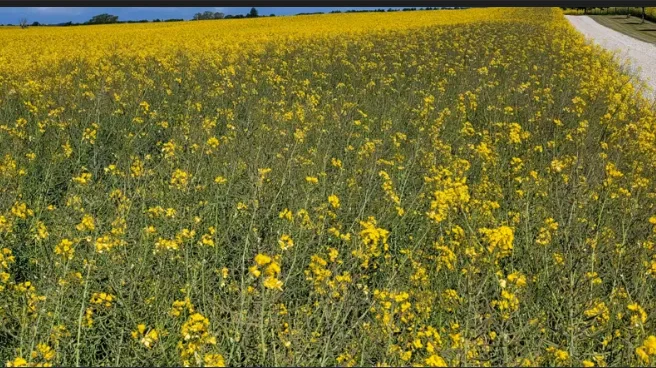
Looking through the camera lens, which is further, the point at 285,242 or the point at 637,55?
the point at 637,55

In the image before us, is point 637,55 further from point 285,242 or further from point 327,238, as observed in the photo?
point 285,242

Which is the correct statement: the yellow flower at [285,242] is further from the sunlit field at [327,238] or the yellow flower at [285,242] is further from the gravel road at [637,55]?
the gravel road at [637,55]

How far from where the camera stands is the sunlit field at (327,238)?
243cm

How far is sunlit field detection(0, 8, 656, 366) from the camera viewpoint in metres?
2.43

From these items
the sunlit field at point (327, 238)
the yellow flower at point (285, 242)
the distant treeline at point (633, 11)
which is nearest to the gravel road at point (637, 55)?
the distant treeline at point (633, 11)

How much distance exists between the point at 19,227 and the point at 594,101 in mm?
6515

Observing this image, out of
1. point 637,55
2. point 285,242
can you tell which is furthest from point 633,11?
point 285,242

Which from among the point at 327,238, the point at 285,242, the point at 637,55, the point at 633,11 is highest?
the point at 633,11

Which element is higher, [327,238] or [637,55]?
[327,238]

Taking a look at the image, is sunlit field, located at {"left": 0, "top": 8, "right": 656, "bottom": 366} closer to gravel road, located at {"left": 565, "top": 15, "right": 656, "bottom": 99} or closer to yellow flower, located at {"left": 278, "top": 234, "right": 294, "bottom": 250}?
yellow flower, located at {"left": 278, "top": 234, "right": 294, "bottom": 250}

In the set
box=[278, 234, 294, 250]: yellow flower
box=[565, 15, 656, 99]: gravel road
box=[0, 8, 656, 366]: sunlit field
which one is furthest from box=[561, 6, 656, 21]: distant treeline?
box=[278, 234, 294, 250]: yellow flower

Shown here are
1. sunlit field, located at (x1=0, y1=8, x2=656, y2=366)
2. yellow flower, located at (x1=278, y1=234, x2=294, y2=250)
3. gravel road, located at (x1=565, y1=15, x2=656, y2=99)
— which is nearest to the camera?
sunlit field, located at (x1=0, y1=8, x2=656, y2=366)

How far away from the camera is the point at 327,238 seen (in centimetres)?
362

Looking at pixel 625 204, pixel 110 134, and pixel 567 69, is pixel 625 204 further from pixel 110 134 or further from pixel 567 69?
pixel 567 69
